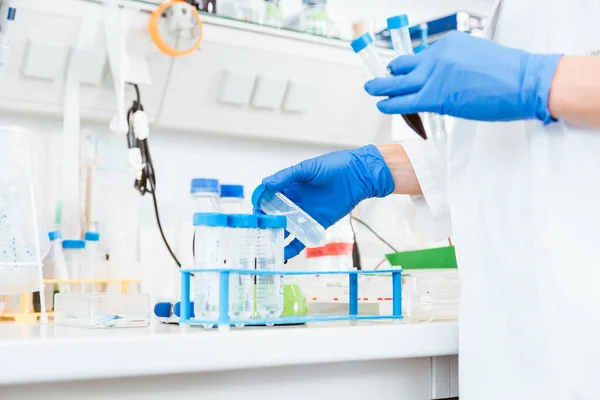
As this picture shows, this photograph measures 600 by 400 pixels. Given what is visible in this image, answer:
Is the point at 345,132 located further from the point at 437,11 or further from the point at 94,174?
the point at 94,174

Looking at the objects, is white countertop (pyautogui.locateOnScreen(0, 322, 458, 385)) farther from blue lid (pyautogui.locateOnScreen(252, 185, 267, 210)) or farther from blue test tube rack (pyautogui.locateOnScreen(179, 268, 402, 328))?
blue lid (pyautogui.locateOnScreen(252, 185, 267, 210))

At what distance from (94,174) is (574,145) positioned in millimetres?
1157

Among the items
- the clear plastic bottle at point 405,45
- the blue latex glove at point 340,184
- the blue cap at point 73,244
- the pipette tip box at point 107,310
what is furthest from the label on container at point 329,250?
the pipette tip box at point 107,310

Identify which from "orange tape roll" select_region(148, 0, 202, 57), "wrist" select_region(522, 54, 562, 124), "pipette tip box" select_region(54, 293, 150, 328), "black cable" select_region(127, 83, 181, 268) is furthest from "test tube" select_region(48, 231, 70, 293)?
"wrist" select_region(522, 54, 562, 124)

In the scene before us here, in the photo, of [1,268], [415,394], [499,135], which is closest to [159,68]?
[1,268]

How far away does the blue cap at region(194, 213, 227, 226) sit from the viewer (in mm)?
966

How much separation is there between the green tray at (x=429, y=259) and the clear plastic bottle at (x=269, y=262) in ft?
1.50

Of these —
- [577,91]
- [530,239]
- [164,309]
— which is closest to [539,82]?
[577,91]

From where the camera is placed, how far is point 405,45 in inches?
46.7

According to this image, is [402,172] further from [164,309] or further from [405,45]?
[164,309]

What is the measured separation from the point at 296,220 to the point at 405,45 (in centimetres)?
36

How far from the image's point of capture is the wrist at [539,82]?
0.92 m

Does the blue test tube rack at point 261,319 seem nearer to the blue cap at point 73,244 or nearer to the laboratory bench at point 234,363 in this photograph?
the laboratory bench at point 234,363

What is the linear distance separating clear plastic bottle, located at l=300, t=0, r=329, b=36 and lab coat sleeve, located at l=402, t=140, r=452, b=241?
0.69 meters
